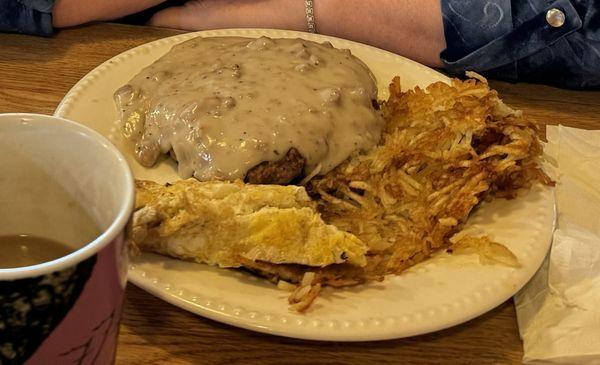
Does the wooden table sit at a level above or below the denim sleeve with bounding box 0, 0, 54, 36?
below

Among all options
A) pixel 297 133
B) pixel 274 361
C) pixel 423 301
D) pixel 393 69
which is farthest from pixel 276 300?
pixel 393 69

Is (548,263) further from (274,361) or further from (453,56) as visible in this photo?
(453,56)

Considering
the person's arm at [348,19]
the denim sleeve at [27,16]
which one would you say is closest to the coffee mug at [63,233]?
the denim sleeve at [27,16]

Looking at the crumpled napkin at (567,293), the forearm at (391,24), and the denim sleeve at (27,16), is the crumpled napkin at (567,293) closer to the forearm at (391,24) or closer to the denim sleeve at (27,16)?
the forearm at (391,24)

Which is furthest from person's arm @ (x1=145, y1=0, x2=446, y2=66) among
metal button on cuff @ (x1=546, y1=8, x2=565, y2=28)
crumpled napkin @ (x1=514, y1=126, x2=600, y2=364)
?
crumpled napkin @ (x1=514, y1=126, x2=600, y2=364)

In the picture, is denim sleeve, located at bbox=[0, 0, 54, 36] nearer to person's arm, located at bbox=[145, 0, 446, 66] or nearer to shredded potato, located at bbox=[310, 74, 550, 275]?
person's arm, located at bbox=[145, 0, 446, 66]

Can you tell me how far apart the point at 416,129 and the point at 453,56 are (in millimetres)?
492

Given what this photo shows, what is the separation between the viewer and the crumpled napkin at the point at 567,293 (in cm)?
111

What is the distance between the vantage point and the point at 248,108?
55.7 inches

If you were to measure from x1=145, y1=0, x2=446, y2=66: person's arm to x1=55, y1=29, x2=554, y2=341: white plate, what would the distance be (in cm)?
72

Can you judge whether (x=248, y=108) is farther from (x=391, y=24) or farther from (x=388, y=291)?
(x=391, y=24)

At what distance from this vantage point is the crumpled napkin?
1113 mm

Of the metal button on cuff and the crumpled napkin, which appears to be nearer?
the crumpled napkin

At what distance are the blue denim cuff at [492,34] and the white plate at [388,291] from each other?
617 millimetres
